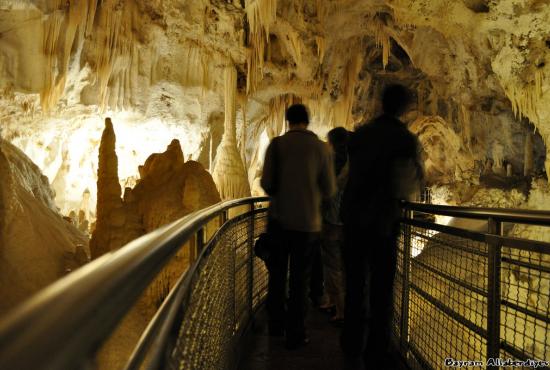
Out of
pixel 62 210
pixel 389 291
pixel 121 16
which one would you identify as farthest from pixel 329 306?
pixel 62 210

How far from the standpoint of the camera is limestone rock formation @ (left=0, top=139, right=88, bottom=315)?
524 centimetres

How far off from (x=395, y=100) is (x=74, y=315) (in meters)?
2.28

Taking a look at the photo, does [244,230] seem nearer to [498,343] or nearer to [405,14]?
[498,343]

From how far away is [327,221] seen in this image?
3.56 m

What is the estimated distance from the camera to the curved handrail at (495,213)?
1.81m

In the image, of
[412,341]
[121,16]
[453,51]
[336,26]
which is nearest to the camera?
[412,341]

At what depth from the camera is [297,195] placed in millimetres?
2697

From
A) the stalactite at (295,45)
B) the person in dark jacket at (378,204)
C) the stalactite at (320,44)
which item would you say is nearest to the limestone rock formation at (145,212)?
the person in dark jacket at (378,204)

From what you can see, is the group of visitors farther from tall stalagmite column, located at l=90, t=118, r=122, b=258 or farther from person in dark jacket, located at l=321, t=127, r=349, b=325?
tall stalagmite column, located at l=90, t=118, r=122, b=258

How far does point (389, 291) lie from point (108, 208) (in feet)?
16.1

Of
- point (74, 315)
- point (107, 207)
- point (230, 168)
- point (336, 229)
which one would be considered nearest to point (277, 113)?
point (230, 168)

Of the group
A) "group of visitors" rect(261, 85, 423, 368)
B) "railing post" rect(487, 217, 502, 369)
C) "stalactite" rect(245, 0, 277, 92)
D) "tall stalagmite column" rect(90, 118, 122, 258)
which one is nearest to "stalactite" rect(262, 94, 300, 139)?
"stalactite" rect(245, 0, 277, 92)

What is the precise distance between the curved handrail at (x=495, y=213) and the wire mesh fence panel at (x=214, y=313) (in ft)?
4.28

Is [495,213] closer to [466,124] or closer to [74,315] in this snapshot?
[74,315]
